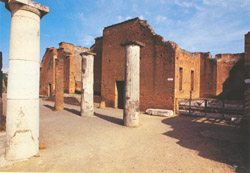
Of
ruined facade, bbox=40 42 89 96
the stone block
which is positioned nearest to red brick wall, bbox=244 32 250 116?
the stone block

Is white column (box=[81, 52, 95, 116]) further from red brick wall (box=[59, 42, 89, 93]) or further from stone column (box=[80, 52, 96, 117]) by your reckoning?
red brick wall (box=[59, 42, 89, 93])

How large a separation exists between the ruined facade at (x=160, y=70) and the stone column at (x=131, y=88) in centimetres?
347

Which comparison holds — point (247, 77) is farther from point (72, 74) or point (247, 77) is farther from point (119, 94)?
point (72, 74)

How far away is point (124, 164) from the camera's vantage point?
3484 millimetres

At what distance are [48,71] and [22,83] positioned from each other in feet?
65.6

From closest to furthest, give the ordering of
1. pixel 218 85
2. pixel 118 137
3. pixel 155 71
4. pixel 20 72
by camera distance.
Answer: pixel 20 72, pixel 118 137, pixel 155 71, pixel 218 85

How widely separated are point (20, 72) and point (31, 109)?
0.87 meters

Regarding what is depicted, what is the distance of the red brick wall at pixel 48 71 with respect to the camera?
20.7 m

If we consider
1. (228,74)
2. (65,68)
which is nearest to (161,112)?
(228,74)

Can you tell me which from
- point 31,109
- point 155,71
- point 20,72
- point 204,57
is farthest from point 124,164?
point 204,57

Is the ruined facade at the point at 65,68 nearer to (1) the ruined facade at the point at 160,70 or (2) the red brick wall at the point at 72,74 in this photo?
(2) the red brick wall at the point at 72,74

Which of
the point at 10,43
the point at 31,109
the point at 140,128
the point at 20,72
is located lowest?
the point at 140,128

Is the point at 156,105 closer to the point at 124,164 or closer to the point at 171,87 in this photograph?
the point at 171,87

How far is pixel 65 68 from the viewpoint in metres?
19.2
